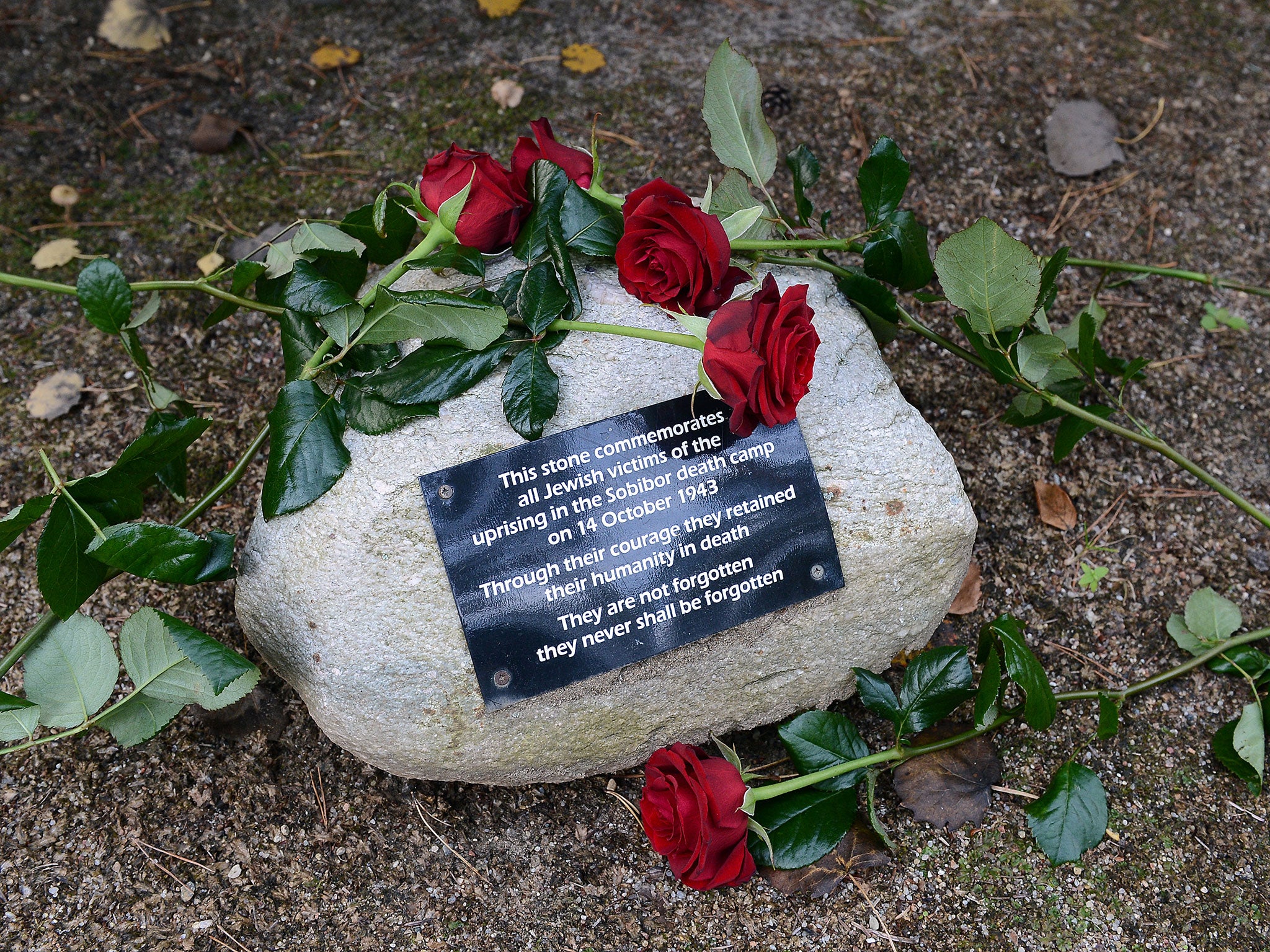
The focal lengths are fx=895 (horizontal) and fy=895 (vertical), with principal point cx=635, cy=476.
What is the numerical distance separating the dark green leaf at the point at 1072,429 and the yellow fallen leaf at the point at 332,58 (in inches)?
91.5

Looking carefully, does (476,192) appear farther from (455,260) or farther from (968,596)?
(968,596)

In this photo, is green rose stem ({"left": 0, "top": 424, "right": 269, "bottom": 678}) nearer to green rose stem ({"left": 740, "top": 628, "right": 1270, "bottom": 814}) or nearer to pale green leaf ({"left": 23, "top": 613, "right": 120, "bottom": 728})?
pale green leaf ({"left": 23, "top": 613, "right": 120, "bottom": 728})

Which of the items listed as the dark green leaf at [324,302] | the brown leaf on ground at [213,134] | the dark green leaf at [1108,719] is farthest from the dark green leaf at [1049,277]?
the brown leaf on ground at [213,134]

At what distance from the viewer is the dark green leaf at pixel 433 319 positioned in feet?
5.31

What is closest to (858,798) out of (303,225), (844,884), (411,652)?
(844,884)

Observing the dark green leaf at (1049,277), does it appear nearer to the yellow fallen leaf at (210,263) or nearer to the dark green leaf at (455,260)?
the dark green leaf at (455,260)

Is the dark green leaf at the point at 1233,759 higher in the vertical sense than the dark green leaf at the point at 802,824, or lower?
lower

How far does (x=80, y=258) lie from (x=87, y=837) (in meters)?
1.52

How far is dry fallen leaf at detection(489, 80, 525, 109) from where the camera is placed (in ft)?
8.89

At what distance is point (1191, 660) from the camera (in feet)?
6.64

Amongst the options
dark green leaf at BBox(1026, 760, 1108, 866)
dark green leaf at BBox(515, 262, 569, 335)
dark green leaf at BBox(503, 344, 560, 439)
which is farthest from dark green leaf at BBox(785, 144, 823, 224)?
dark green leaf at BBox(1026, 760, 1108, 866)

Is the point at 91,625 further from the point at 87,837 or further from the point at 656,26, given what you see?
the point at 656,26

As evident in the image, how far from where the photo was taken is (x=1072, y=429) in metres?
2.07

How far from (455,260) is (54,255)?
4.63ft
